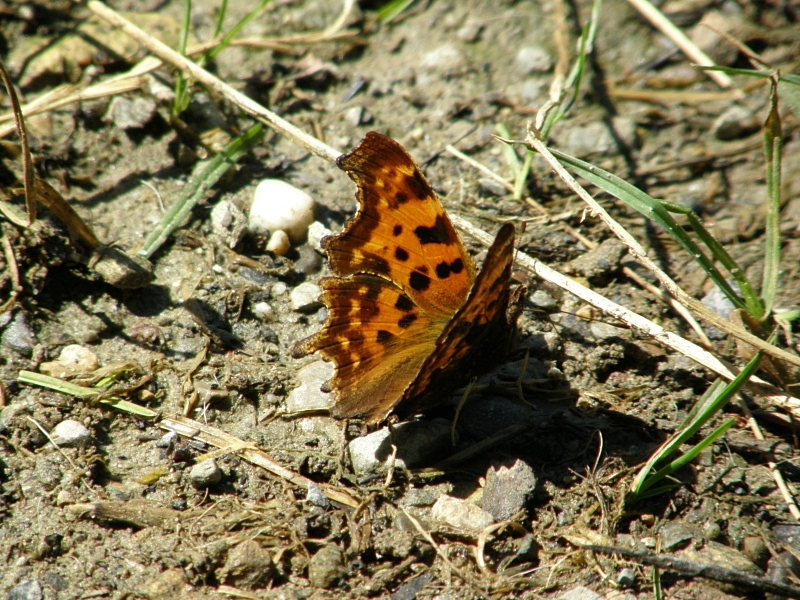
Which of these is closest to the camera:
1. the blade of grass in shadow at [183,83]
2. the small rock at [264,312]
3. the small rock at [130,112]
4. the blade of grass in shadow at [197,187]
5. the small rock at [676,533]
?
the small rock at [676,533]

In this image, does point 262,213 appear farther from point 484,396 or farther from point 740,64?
point 740,64

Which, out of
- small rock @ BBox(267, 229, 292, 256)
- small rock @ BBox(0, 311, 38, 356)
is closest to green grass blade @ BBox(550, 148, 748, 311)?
small rock @ BBox(267, 229, 292, 256)

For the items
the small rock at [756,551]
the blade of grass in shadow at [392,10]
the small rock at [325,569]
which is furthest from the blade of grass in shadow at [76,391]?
Result: the blade of grass in shadow at [392,10]

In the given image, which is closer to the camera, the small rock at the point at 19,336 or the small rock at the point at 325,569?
the small rock at the point at 325,569

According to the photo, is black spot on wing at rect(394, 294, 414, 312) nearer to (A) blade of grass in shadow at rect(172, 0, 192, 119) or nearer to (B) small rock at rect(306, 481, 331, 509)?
(B) small rock at rect(306, 481, 331, 509)

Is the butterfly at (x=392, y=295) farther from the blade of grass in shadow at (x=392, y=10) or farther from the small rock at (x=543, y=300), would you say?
the blade of grass in shadow at (x=392, y=10)

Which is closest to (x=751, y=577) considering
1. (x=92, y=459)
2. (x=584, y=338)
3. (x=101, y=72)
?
(x=584, y=338)

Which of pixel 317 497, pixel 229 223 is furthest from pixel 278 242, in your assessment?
pixel 317 497

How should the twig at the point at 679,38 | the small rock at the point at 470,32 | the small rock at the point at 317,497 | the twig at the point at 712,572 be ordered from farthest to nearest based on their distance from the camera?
the small rock at the point at 470,32
the twig at the point at 679,38
the small rock at the point at 317,497
the twig at the point at 712,572
